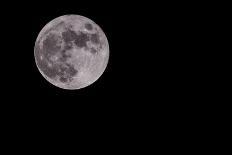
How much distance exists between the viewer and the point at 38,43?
1069 centimetres

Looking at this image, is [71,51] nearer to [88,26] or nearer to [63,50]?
[63,50]

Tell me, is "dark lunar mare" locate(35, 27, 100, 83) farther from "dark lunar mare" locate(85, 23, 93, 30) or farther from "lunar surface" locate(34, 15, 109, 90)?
"dark lunar mare" locate(85, 23, 93, 30)

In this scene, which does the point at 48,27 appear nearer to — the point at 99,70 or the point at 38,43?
the point at 38,43

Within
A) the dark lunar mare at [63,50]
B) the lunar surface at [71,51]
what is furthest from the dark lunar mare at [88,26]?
the dark lunar mare at [63,50]

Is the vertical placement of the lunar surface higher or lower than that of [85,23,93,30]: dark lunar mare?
lower

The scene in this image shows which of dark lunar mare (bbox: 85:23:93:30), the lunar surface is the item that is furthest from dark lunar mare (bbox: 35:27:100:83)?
dark lunar mare (bbox: 85:23:93:30)

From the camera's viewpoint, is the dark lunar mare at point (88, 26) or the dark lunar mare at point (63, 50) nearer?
the dark lunar mare at point (63, 50)

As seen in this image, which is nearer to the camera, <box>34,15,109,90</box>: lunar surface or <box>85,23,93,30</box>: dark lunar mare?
<box>34,15,109,90</box>: lunar surface

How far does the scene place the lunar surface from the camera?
Result: 10289 millimetres

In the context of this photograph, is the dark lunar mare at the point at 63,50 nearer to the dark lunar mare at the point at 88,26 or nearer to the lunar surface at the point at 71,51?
the lunar surface at the point at 71,51

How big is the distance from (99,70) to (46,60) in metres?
1.23

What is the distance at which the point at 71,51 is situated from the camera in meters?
10.2

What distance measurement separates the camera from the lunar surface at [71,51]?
33.8 ft

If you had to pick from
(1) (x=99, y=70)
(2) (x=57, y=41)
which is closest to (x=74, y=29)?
(2) (x=57, y=41)
